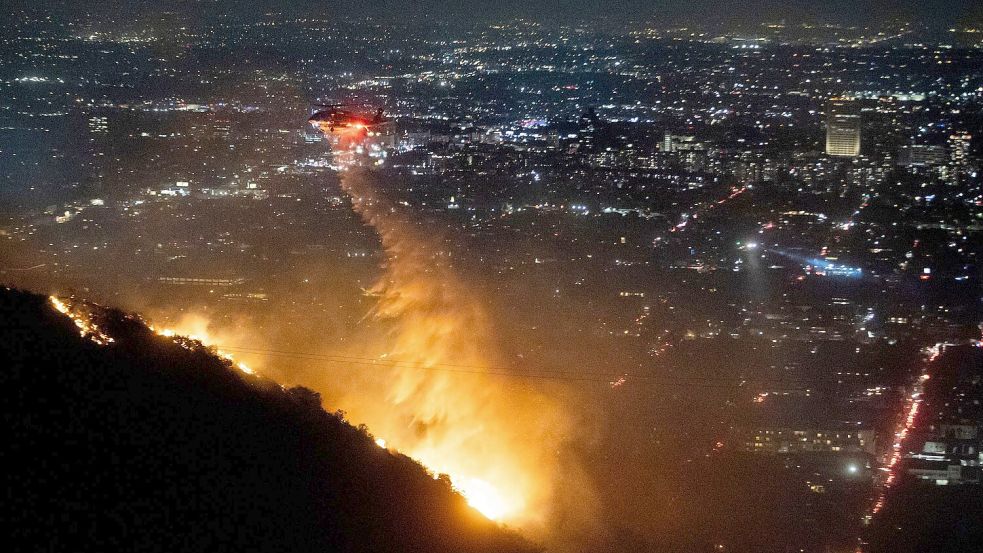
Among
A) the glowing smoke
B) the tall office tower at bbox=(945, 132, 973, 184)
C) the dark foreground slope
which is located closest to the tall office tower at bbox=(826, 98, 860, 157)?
the tall office tower at bbox=(945, 132, 973, 184)

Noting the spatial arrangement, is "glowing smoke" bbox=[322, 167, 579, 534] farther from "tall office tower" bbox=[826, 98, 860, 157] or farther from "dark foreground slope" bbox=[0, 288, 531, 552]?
"tall office tower" bbox=[826, 98, 860, 157]

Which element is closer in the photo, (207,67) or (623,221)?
(623,221)

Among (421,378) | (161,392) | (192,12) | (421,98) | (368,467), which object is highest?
(192,12)

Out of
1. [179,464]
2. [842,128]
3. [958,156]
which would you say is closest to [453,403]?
[179,464]

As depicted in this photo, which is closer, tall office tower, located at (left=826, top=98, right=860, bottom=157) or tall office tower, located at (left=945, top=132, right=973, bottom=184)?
tall office tower, located at (left=945, top=132, right=973, bottom=184)

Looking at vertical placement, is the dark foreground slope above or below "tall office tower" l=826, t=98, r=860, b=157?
below

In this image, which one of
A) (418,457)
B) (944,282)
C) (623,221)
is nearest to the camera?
(418,457)

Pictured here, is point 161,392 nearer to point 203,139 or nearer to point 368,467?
point 368,467

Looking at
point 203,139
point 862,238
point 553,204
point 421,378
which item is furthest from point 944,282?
point 203,139

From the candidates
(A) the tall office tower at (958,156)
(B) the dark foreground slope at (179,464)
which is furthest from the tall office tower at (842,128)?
(B) the dark foreground slope at (179,464)
